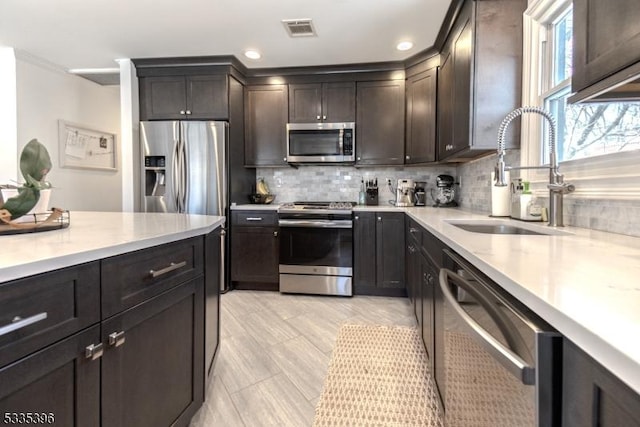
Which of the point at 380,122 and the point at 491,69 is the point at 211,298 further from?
the point at 380,122

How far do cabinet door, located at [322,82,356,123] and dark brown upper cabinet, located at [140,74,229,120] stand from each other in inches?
40.8

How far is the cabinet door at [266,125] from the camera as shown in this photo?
3432mm

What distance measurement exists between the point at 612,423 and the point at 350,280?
8.74 feet

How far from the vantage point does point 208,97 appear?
320 centimetres

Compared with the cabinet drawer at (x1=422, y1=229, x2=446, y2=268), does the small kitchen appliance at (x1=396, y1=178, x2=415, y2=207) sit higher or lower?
higher

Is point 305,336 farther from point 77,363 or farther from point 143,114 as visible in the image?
point 143,114

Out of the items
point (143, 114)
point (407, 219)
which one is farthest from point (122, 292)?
point (143, 114)

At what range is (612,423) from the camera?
0.40 meters

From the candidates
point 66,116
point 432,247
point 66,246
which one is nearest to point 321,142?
point 432,247

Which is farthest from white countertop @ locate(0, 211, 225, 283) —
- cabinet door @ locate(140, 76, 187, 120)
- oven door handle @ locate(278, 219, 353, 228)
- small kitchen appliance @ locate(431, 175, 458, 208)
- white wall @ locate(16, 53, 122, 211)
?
white wall @ locate(16, 53, 122, 211)

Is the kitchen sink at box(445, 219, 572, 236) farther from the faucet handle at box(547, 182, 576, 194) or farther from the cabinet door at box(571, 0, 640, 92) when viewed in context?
the cabinet door at box(571, 0, 640, 92)

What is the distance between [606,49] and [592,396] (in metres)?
0.85

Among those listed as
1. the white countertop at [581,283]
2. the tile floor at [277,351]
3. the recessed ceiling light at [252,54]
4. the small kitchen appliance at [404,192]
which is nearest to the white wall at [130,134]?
the recessed ceiling light at [252,54]

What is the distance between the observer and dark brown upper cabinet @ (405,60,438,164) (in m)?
2.99
